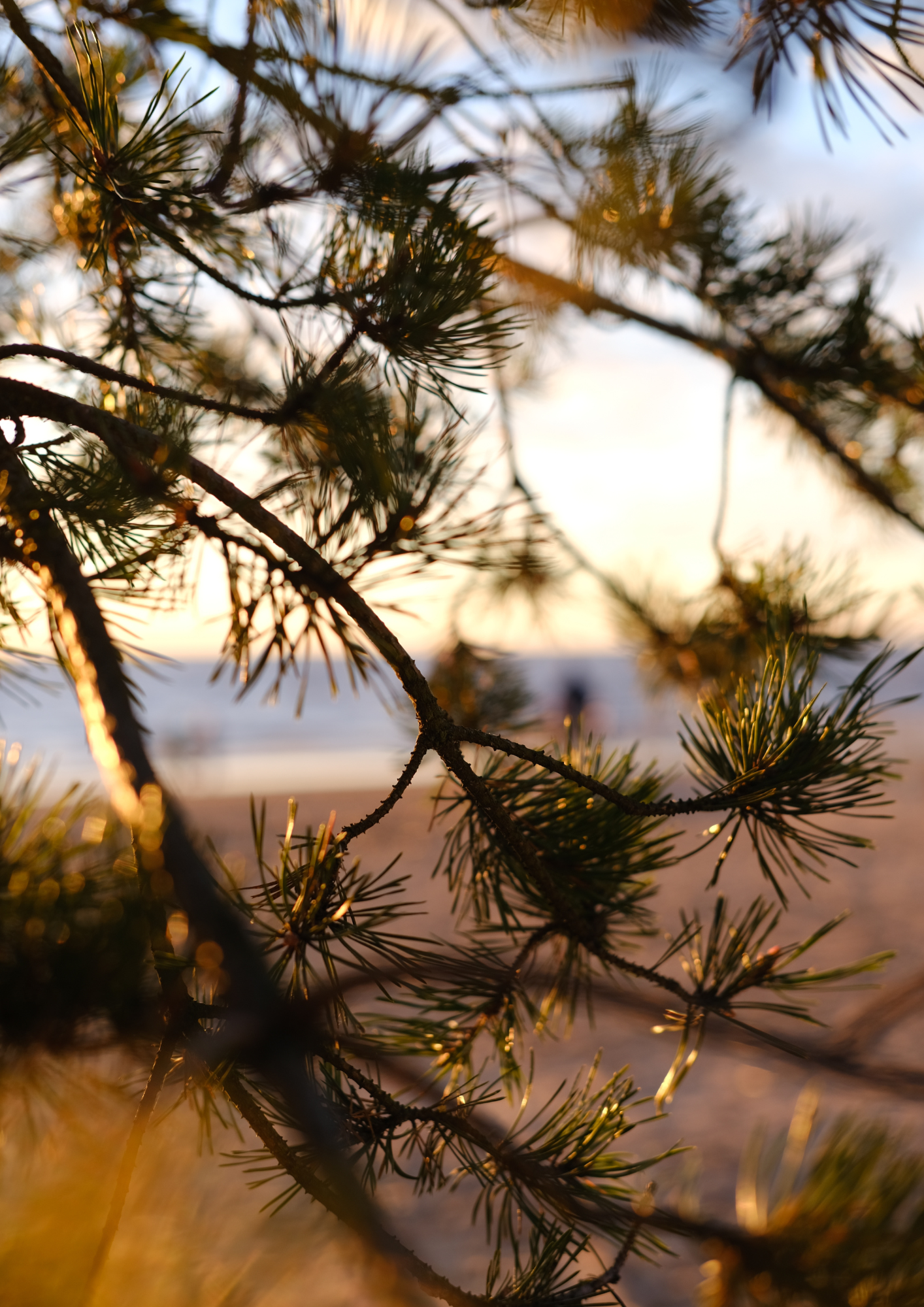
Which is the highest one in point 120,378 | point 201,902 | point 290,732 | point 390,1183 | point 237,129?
point 237,129

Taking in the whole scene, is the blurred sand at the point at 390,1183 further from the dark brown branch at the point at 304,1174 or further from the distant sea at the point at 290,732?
the distant sea at the point at 290,732

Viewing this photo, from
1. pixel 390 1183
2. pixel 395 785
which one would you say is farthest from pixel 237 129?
pixel 390 1183

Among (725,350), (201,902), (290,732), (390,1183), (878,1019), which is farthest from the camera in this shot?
(290,732)

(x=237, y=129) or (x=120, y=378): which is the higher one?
(x=237, y=129)

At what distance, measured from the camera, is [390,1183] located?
1.95m

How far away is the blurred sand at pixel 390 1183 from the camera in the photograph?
0.79ft

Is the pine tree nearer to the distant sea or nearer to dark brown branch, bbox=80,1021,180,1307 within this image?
dark brown branch, bbox=80,1021,180,1307

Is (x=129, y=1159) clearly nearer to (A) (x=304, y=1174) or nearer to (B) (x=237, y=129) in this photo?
(A) (x=304, y=1174)

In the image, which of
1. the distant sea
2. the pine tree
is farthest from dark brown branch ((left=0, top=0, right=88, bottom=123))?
the distant sea

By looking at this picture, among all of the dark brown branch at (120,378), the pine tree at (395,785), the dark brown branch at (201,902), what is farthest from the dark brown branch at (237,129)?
the dark brown branch at (201,902)

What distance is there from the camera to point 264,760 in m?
9.02

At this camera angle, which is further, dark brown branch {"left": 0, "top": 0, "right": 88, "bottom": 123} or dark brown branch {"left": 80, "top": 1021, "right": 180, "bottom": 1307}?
dark brown branch {"left": 0, "top": 0, "right": 88, "bottom": 123}

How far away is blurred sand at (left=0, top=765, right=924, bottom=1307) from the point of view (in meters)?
0.24

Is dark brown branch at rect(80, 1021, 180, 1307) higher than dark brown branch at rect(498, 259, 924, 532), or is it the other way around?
dark brown branch at rect(498, 259, 924, 532)
